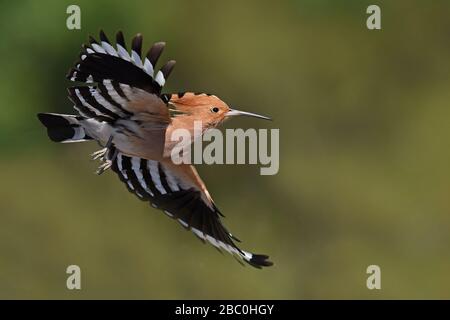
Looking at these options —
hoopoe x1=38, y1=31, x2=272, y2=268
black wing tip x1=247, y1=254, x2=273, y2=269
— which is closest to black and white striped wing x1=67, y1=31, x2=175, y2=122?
hoopoe x1=38, y1=31, x2=272, y2=268

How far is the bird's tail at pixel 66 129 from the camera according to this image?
331 centimetres

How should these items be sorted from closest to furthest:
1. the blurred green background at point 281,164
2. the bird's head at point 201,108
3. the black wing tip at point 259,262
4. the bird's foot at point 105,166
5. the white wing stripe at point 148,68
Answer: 1. the white wing stripe at point 148,68
2. the bird's foot at point 105,166
3. the bird's head at point 201,108
4. the black wing tip at point 259,262
5. the blurred green background at point 281,164

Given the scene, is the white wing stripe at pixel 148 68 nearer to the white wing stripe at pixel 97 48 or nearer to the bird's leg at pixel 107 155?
the white wing stripe at pixel 97 48

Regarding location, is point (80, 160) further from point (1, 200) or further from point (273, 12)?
point (273, 12)

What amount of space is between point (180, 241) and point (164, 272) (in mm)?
230

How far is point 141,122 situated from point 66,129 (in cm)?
21

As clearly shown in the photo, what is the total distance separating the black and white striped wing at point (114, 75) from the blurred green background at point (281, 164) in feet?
6.06

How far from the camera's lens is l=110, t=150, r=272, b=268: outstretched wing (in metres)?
3.53

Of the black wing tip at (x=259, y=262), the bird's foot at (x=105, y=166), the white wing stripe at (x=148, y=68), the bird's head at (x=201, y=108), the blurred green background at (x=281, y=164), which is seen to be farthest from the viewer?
the blurred green background at (x=281, y=164)

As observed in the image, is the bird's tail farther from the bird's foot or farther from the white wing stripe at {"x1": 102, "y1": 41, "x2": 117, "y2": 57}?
the white wing stripe at {"x1": 102, "y1": 41, "x2": 117, "y2": 57}

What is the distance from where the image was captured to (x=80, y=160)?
17.5ft

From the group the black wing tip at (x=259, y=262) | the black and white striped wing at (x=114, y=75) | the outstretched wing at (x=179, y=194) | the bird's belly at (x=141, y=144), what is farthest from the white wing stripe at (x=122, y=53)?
the black wing tip at (x=259, y=262)
